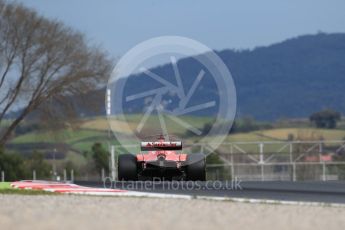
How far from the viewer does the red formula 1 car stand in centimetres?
2547

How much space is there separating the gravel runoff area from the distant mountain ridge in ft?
307

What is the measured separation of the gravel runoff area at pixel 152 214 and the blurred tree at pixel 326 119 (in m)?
70.0

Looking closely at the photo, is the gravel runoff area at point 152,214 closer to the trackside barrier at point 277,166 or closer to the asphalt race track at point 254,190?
the asphalt race track at point 254,190

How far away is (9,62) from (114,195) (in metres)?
44.7

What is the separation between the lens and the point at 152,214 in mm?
15422

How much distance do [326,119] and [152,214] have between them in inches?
3060

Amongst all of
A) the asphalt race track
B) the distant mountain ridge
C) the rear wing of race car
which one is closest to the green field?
the distant mountain ridge

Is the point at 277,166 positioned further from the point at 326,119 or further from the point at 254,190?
the point at 326,119

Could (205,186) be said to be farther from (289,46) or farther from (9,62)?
(289,46)

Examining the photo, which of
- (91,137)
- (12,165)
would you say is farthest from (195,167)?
(91,137)

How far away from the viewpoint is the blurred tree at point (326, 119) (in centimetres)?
8825

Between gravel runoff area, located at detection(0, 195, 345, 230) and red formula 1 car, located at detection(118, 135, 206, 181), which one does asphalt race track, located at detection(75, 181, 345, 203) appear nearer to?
red formula 1 car, located at detection(118, 135, 206, 181)

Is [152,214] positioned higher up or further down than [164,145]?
further down

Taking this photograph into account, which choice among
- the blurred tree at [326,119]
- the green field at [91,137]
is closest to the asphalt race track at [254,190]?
the green field at [91,137]
